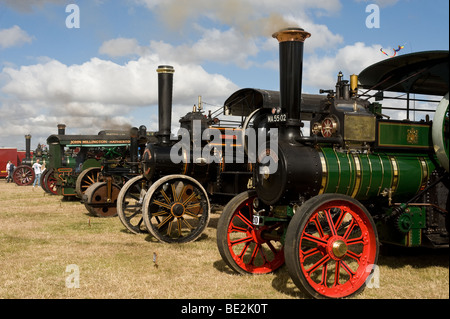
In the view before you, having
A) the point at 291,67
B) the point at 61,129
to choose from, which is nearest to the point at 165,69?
the point at 291,67

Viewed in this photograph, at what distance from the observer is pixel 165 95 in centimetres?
738

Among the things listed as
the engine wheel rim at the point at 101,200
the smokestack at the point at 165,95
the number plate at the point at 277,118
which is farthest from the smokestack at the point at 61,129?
the number plate at the point at 277,118

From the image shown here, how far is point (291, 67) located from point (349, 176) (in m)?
1.13

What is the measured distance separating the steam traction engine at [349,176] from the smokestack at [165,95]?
295 centimetres

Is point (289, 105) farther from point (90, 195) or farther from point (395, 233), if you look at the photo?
point (90, 195)

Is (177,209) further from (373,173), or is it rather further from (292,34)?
(292,34)

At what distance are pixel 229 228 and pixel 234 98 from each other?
14.4ft

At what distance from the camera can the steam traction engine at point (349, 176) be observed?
155 inches

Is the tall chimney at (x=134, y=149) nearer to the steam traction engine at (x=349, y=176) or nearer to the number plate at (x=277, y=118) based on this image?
the steam traction engine at (x=349, y=176)

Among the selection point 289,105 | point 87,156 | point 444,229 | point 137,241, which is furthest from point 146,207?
point 87,156

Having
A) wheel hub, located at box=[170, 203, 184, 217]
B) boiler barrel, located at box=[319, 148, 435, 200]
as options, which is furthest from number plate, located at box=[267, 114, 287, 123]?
wheel hub, located at box=[170, 203, 184, 217]

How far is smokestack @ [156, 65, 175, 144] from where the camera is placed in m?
7.34

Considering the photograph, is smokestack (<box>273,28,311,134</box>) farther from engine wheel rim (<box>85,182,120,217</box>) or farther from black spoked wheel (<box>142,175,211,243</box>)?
engine wheel rim (<box>85,182,120,217</box>)

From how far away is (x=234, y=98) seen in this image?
28.0 feet
